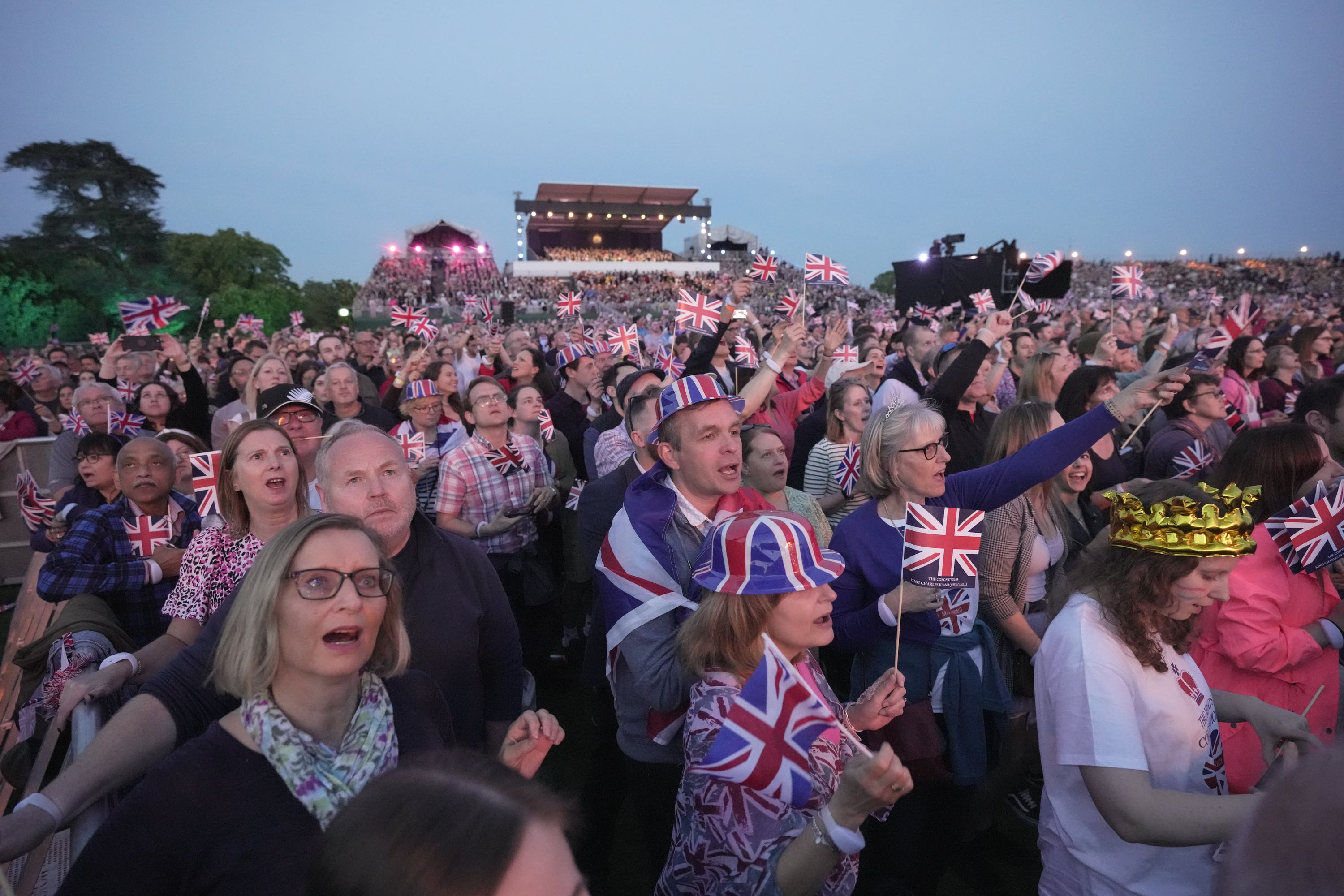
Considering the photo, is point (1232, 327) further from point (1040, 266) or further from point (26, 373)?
point (26, 373)

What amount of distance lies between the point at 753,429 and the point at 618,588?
1668 mm

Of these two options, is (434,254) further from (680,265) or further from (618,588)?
(618,588)

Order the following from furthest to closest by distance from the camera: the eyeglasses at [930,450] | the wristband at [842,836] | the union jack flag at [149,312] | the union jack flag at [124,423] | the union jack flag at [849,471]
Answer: the union jack flag at [149,312], the union jack flag at [124,423], the union jack flag at [849,471], the eyeglasses at [930,450], the wristband at [842,836]

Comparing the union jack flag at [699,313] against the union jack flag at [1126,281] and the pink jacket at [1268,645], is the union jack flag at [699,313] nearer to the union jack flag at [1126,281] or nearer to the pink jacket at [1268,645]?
the pink jacket at [1268,645]

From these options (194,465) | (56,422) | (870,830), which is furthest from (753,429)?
(56,422)

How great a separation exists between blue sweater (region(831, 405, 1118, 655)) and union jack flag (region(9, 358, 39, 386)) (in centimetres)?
1169

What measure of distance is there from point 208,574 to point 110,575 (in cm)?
84

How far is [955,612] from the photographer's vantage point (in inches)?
113

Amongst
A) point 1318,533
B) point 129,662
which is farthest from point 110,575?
point 1318,533

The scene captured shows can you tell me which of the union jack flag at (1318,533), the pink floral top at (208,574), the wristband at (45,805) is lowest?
the wristband at (45,805)

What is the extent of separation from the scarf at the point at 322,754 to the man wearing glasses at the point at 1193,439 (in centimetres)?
487

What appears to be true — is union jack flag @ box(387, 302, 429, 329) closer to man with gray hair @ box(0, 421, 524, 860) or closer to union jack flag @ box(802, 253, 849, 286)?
union jack flag @ box(802, 253, 849, 286)

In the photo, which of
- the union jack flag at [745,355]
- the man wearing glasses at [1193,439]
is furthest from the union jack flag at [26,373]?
the man wearing glasses at [1193,439]

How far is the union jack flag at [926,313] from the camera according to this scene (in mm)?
12445
